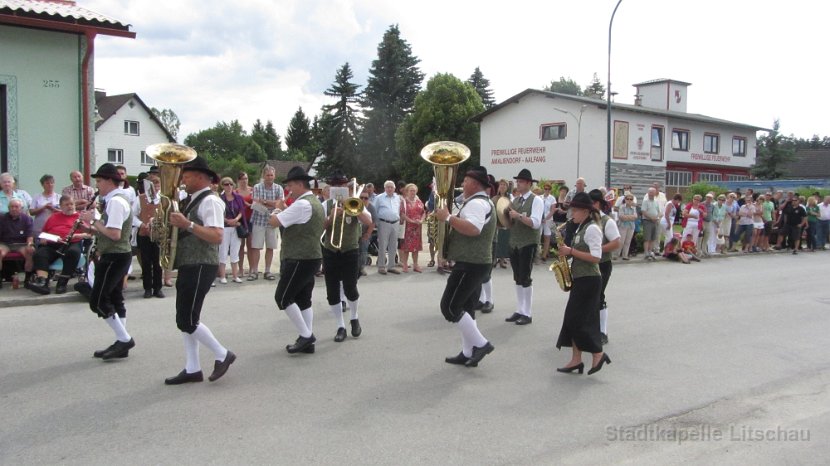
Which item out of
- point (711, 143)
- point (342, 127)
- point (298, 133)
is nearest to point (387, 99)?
point (342, 127)

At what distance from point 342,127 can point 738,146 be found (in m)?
29.0

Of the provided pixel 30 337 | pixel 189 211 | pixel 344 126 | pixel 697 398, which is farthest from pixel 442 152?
pixel 344 126

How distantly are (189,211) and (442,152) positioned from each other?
2.54 m

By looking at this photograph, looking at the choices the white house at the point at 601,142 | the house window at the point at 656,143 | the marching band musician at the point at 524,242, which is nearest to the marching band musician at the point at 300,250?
the marching band musician at the point at 524,242

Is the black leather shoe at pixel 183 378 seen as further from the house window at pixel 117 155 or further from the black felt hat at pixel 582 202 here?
the house window at pixel 117 155

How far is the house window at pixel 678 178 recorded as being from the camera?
41.8m

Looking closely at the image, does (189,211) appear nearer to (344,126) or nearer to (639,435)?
(639,435)

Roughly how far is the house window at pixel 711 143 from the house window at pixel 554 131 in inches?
466

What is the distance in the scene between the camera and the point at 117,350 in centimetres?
611

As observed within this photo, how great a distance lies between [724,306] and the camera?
9.94 meters

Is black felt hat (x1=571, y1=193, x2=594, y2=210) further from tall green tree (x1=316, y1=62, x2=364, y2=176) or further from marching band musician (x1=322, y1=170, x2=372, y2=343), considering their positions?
tall green tree (x1=316, y1=62, x2=364, y2=176)

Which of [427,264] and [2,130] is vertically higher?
[2,130]

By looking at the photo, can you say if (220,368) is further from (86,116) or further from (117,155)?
(117,155)

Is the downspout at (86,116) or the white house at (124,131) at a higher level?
the white house at (124,131)
